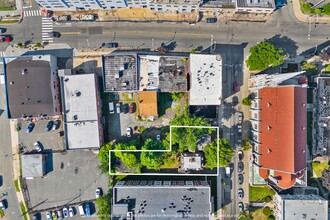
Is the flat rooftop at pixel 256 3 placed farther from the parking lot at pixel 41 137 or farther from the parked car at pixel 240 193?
the parking lot at pixel 41 137

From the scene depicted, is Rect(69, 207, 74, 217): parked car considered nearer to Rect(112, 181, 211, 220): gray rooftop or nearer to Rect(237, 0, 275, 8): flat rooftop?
Rect(112, 181, 211, 220): gray rooftop

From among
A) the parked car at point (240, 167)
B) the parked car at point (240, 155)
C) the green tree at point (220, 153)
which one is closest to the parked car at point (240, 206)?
the parked car at point (240, 167)

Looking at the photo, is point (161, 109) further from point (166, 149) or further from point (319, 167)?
point (319, 167)

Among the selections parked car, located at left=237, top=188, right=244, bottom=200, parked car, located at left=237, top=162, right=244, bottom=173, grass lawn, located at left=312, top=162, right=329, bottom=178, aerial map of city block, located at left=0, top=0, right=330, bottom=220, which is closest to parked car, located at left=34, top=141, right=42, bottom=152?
aerial map of city block, located at left=0, top=0, right=330, bottom=220

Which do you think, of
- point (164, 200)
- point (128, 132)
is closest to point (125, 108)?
point (128, 132)

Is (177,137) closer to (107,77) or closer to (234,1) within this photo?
(107,77)
